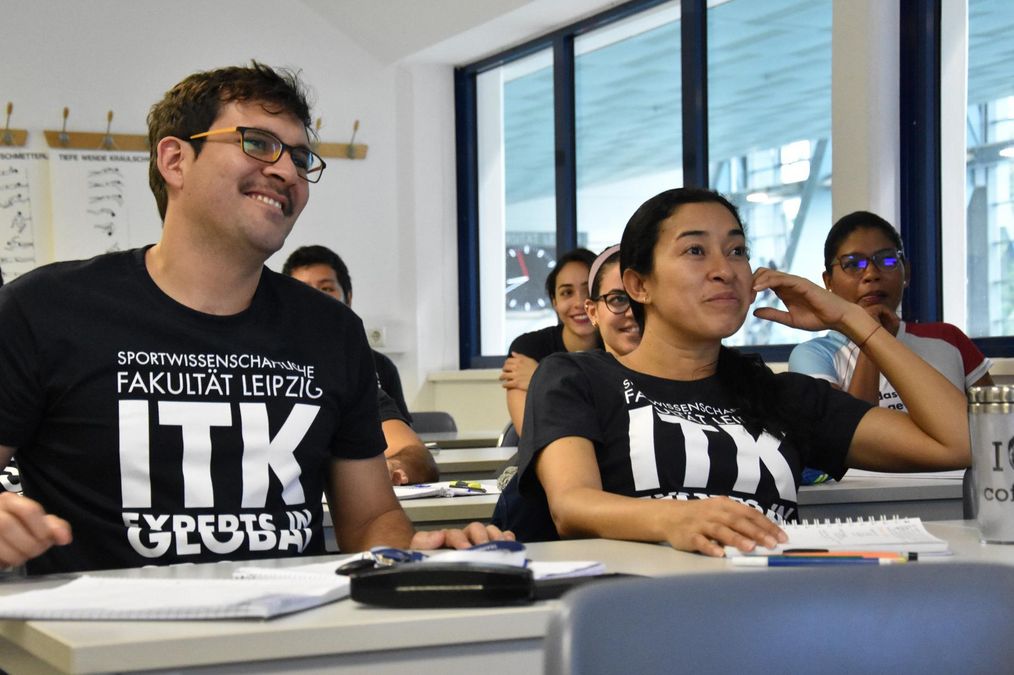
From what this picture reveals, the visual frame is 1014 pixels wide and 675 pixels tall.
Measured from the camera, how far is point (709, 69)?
216 inches

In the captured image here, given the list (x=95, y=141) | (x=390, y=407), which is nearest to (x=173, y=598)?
(x=390, y=407)

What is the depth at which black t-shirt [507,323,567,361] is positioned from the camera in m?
4.36

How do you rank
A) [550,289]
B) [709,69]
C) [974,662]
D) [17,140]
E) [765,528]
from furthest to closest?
[17,140], [709,69], [550,289], [765,528], [974,662]

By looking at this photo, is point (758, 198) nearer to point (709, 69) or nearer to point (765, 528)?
point (709, 69)

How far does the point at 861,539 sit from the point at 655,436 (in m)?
0.53

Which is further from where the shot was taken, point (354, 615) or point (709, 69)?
point (709, 69)

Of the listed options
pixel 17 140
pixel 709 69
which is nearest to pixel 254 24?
pixel 17 140

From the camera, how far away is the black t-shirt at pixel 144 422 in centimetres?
173

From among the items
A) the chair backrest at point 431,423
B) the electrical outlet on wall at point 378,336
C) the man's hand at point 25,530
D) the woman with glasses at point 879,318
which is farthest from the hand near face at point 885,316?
the electrical outlet on wall at point 378,336

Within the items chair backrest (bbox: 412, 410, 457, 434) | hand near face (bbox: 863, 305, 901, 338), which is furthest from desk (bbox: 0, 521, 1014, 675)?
chair backrest (bbox: 412, 410, 457, 434)

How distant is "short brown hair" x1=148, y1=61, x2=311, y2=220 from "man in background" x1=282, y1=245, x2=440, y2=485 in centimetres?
50

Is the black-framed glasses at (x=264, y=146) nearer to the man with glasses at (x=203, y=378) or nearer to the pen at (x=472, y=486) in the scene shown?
the man with glasses at (x=203, y=378)

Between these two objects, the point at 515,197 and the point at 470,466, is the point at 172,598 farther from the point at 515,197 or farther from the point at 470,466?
the point at 515,197

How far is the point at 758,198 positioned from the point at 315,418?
11.9 feet
